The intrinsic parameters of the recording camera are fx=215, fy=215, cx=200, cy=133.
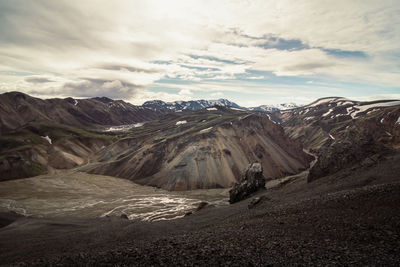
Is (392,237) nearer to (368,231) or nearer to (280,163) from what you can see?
(368,231)

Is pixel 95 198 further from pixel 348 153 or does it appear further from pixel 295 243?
pixel 295 243

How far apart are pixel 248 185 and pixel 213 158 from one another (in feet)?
165

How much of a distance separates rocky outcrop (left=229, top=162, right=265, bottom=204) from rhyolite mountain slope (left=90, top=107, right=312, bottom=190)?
37.8 metres

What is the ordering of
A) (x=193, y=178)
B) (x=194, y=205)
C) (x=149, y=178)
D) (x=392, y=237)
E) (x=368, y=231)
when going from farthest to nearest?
(x=149, y=178) < (x=193, y=178) < (x=194, y=205) < (x=368, y=231) < (x=392, y=237)

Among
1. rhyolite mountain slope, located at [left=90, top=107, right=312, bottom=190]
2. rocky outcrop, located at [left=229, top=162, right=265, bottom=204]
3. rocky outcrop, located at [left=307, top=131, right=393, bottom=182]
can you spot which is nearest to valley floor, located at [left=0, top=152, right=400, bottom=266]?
rocky outcrop, located at [left=307, top=131, right=393, bottom=182]

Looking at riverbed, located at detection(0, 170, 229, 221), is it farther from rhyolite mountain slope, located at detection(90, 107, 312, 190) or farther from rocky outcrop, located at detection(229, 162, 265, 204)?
rocky outcrop, located at detection(229, 162, 265, 204)

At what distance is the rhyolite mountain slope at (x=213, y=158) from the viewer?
95125 mm

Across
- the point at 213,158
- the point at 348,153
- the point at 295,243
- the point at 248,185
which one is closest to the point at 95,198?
the point at 213,158

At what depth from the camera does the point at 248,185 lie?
2055 inches

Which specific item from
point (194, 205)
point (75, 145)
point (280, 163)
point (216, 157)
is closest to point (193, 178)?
point (216, 157)

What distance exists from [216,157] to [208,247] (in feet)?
290

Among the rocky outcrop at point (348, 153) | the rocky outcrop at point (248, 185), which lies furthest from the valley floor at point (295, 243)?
the rocky outcrop at point (248, 185)

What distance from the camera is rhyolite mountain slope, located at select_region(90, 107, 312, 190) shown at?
3745 inches

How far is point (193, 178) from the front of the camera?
305 ft
